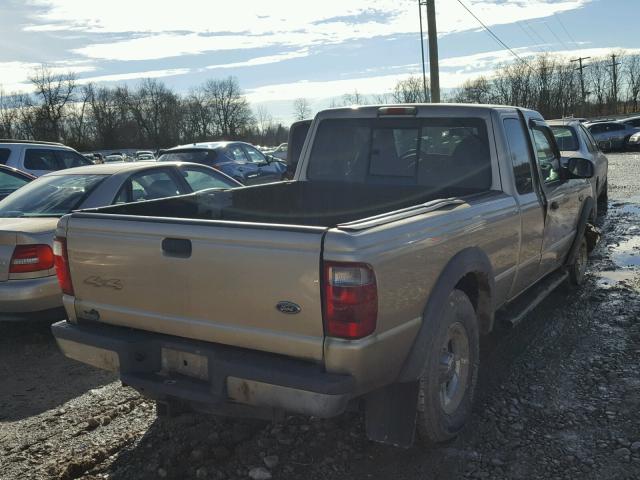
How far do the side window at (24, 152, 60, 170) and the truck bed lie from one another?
8092 millimetres

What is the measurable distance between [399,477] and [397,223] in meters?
1.35

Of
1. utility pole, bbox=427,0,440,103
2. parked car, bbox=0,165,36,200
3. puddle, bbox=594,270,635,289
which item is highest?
utility pole, bbox=427,0,440,103

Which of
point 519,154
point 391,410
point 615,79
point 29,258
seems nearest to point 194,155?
point 29,258

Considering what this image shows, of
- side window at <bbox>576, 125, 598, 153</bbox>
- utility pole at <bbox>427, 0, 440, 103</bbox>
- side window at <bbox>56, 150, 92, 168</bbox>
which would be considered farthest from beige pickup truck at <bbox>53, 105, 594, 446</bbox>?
utility pole at <bbox>427, 0, 440, 103</bbox>

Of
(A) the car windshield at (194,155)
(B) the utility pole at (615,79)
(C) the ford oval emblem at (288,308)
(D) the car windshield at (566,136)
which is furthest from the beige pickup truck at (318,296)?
(B) the utility pole at (615,79)

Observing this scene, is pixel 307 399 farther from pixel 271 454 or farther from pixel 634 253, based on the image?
pixel 634 253

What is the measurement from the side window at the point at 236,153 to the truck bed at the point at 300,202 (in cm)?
1072

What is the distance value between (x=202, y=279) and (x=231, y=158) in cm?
1279

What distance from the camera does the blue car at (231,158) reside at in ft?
48.1

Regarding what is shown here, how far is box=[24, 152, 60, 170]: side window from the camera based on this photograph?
11016mm

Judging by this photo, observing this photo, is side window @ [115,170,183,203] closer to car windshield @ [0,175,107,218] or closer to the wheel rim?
car windshield @ [0,175,107,218]

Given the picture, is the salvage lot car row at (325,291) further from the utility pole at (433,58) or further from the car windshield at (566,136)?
the utility pole at (433,58)

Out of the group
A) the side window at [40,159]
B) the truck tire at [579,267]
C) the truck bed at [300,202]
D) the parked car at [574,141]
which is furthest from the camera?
the side window at [40,159]

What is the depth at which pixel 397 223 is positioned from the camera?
9.16 ft
